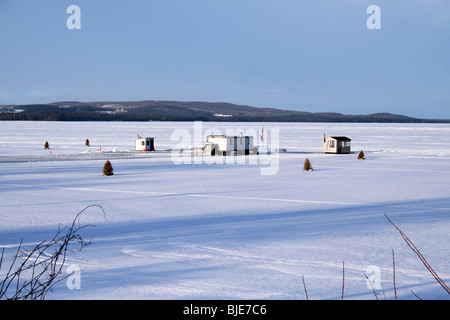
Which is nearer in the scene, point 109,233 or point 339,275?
point 339,275

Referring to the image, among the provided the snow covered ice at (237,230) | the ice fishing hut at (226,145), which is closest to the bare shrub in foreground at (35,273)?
the snow covered ice at (237,230)

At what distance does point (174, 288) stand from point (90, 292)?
1.16 meters

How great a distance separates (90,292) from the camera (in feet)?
22.9

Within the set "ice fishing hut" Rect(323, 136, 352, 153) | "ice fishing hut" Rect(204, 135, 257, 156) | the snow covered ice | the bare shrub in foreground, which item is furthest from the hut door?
the bare shrub in foreground

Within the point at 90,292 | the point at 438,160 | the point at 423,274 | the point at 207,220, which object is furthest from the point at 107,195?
the point at 438,160

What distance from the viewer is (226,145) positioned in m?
39.5

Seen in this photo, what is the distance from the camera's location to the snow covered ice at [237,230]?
7383 mm

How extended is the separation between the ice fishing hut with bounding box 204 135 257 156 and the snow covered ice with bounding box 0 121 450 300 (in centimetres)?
1555

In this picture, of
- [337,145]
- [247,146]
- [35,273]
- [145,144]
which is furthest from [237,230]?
[145,144]

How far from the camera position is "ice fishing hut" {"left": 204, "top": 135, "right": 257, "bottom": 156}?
39.6m

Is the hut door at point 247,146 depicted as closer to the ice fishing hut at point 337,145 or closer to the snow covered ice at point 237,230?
the ice fishing hut at point 337,145

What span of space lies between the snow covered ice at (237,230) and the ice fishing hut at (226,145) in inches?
612

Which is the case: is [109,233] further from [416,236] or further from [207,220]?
[416,236]
